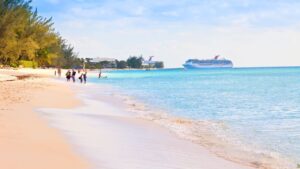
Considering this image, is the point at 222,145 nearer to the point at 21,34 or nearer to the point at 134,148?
the point at 134,148

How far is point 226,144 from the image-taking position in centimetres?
1256

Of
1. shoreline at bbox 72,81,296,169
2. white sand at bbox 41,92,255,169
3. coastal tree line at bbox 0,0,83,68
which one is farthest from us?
coastal tree line at bbox 0,0,83,68

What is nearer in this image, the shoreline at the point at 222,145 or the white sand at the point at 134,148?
the white sand at the point at 134,148

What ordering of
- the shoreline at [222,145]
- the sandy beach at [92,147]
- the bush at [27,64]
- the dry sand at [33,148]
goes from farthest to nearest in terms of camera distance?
the bush at [27,64] < the shoreline at [222,145] < the sandy beach at [92,147] < the dry sand at [33,148]

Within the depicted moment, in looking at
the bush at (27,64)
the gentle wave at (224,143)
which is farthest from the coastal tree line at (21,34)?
the gentle wave at (224,143)

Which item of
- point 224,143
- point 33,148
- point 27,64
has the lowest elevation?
point 224,143

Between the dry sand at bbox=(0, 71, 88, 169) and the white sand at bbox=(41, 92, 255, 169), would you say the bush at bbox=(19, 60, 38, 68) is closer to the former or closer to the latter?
the white sand at bbox=(41, 92, 255, 169)

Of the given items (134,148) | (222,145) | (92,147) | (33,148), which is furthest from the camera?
(222,145)

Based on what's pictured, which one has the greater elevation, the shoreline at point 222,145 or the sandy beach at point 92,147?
the sandy beach at point 92,147

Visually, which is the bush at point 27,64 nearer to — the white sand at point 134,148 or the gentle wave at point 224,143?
the gentle wave at point 224,143

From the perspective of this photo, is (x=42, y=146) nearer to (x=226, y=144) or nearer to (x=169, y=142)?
(x=169, y=142)

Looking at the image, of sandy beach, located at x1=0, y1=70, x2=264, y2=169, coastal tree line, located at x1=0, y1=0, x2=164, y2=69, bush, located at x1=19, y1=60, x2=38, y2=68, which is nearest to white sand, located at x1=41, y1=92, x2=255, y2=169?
sandy beach, located at x1=0, y1=70, x2=264, y2=169

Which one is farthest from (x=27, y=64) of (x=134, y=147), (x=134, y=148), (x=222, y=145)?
(x=134, y=148)

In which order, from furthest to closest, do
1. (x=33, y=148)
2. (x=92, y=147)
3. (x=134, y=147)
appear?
(x=134, y=147), (x=92, y=147), (x=33, y=148)
